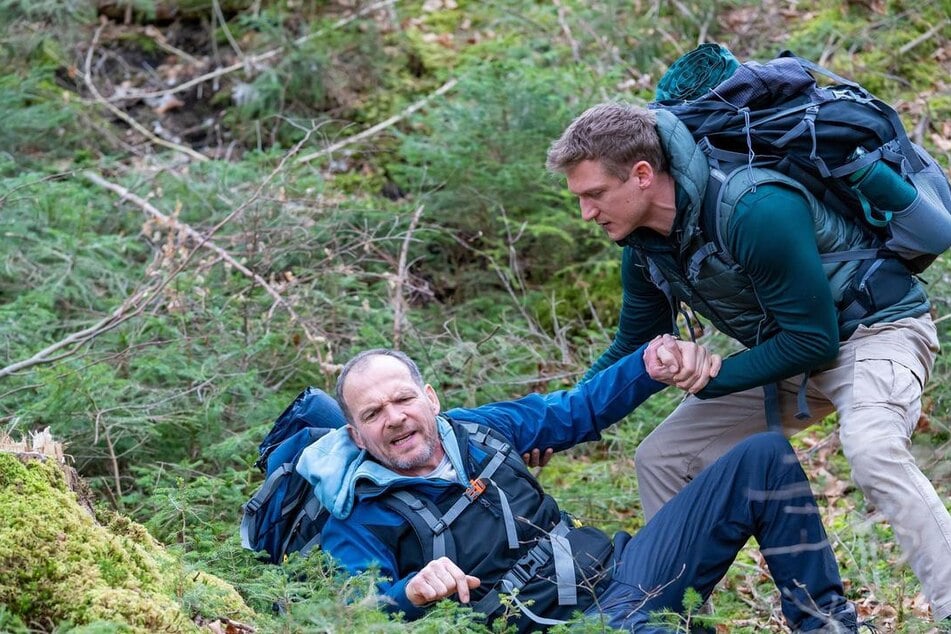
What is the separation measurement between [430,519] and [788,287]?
150 cm

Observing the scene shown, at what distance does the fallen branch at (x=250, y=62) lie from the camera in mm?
10766

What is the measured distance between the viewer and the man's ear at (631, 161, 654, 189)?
13.4 ft

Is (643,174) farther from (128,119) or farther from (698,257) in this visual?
(128,119)

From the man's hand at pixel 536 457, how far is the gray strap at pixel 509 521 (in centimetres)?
45

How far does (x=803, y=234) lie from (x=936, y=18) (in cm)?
717

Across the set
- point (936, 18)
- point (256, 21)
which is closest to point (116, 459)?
point (256, 21)

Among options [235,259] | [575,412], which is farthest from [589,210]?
[235,259]

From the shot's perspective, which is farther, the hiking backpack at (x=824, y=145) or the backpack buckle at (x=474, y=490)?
the backpack buckle at (x=474, y=490)

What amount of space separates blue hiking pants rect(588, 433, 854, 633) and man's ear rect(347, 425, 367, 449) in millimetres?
1088

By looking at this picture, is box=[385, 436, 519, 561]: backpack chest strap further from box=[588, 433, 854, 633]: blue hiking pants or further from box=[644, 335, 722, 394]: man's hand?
box=[644, 335, 722, 394]: man's hand

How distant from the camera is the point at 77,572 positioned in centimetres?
335

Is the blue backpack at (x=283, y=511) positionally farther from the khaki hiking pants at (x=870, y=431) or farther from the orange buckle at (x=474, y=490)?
the khaki hiking pants at (x=870, y=431)

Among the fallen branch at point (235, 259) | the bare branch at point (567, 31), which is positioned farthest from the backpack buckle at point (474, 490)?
the bare branch at point (567, 31)

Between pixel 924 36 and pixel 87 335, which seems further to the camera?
pixel 924 36
